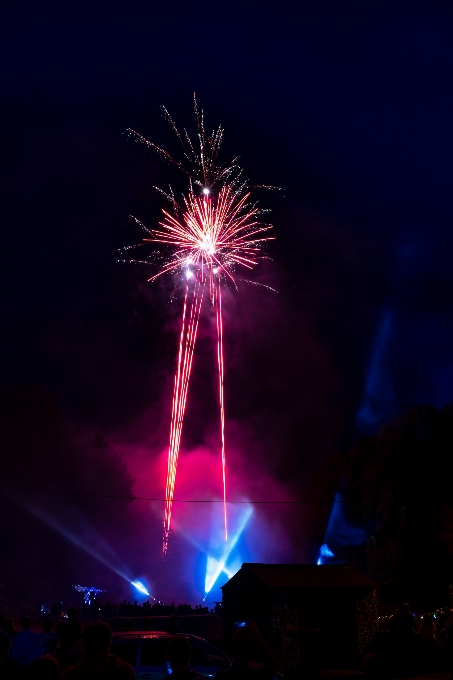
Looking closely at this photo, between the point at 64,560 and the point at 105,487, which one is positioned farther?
the point at 105,487

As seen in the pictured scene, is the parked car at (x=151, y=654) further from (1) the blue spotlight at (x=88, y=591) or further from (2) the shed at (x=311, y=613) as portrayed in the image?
(1) the blue spotlight at (x=88, y=591)

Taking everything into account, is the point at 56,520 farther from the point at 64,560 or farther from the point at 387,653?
the point at 387,653

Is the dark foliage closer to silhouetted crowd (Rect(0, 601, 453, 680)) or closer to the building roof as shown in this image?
the building roof

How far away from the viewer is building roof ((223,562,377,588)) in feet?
65.4

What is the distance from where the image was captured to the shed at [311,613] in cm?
1912

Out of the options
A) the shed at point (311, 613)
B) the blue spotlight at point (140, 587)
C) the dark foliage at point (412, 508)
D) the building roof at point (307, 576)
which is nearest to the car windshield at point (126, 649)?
the shed at point (311, 613)

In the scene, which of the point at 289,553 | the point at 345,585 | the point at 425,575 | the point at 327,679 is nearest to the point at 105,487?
the point at 289,553

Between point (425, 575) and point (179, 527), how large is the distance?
1160 inches

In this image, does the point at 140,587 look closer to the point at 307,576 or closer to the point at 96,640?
the point at 307,576

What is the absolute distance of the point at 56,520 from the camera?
4566cm

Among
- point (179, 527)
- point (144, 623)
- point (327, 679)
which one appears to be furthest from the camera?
point (179, 527)

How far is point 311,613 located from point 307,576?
1.13 meters

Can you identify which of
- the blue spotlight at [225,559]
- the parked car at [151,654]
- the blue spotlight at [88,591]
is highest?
the blue spotlight at [225,559]

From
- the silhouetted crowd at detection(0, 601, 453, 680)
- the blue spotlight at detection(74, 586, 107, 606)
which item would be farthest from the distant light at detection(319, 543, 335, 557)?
the silhouetted crowd at detection(0, 601, 453, 680)
